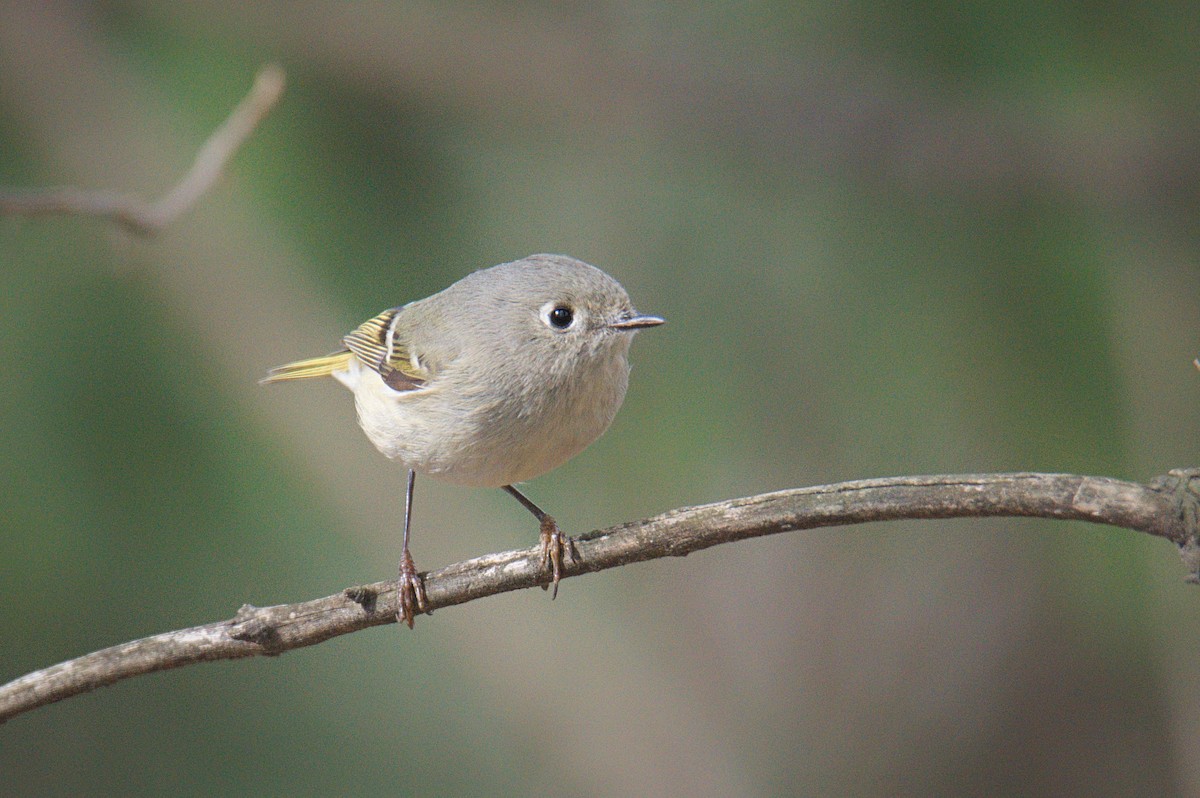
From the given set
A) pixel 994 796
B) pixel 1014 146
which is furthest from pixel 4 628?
pixel 1014 146

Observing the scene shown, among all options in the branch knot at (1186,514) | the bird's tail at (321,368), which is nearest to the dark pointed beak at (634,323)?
the branch knot at (1186,514)

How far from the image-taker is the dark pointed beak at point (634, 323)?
61.4 inches

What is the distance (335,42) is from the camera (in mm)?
3230

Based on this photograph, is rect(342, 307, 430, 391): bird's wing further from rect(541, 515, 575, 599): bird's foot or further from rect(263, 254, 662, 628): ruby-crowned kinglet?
rect(541, 515, 575, 599): bird's foot

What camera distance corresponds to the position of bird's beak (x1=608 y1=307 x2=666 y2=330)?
5.12ft

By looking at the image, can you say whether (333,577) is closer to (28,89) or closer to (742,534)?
(28,89)

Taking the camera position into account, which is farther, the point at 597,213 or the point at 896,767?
the point at 597,213

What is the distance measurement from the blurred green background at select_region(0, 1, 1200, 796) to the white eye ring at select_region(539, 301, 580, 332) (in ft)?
4.62

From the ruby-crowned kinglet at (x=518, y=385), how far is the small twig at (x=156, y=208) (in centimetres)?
55

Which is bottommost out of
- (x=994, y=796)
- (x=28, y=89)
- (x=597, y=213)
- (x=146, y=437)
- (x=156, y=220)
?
(x=994, y=796)

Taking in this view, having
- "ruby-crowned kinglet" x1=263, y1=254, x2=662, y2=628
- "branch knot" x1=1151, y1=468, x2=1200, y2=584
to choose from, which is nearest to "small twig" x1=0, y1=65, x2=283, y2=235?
"ruby-crowned kinglet" x1=263, y1=254, x2=662, y2=628

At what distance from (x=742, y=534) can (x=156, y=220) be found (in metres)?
1.27

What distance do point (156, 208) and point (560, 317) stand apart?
902 millimetres

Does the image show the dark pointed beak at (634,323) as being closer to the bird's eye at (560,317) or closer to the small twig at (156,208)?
the bird's eye at (560,317)
